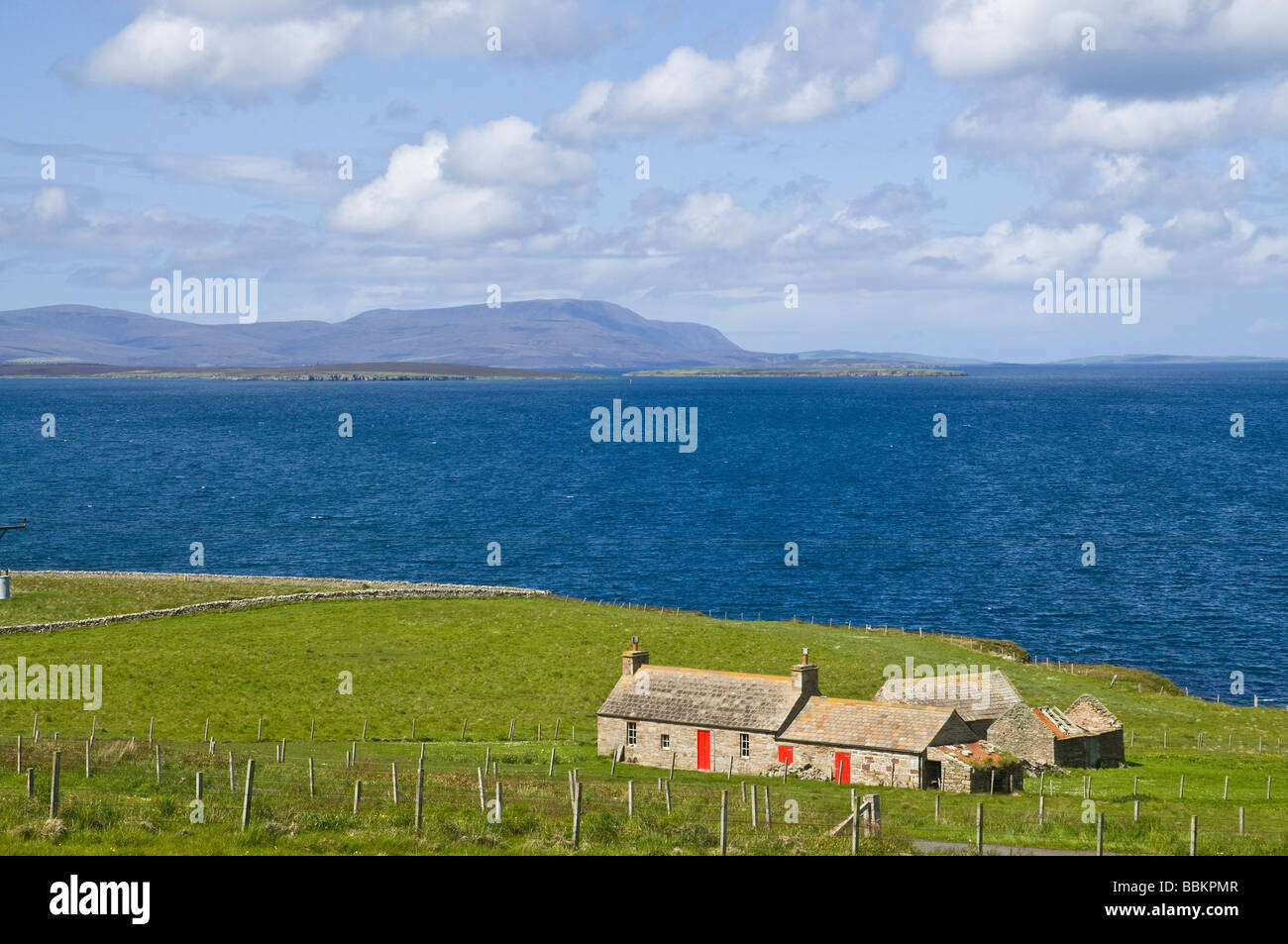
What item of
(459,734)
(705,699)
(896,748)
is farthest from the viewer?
(459,734)

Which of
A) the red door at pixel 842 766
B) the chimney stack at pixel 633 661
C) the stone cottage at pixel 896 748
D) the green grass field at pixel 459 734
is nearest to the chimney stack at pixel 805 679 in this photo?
the stone cottage at pixel 896 748

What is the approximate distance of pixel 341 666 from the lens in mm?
68375

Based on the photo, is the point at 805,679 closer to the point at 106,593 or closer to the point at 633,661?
the point at 633,661

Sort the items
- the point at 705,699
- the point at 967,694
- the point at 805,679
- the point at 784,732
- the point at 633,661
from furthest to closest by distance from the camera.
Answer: the point at 633,661
the point at 967,694
the point at 705,699
the point at 805,679
the point at 784,732

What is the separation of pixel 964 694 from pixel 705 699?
38.3 feet

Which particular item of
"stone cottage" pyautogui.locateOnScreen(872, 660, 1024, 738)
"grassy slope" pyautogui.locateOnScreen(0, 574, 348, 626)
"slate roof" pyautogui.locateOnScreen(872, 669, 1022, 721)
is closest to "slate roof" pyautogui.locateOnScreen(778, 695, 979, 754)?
"stone cottage" pyautogui.locateOnScreen(872, 660, 1024, 738)

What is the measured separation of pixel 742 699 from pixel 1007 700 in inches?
474

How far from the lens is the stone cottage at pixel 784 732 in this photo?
4894 cm

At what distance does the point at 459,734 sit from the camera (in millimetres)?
58406

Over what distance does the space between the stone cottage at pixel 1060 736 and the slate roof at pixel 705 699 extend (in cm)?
901

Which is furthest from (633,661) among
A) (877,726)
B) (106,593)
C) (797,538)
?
(797,538)

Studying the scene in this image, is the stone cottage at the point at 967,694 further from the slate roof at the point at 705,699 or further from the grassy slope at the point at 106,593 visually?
the grassy slope at the point at 106,593

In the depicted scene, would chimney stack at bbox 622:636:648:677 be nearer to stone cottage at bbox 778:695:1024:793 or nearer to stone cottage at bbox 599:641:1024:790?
stone cottage at bbox 599:641:1024:790
